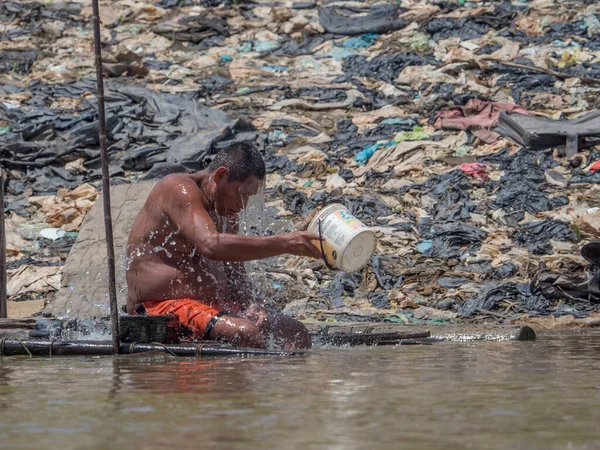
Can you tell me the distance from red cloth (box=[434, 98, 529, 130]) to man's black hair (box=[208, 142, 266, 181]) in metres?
6.42

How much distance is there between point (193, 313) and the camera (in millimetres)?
4918

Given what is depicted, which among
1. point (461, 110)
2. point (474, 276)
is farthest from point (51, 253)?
point (461, 110)

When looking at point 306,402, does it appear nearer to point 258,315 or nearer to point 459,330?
point 258,315

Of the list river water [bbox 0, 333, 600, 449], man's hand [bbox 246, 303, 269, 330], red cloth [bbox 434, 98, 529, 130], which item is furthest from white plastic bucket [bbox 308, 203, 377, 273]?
red cloth [bbox 434, 98, 529, 130]

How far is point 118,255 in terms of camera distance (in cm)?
794

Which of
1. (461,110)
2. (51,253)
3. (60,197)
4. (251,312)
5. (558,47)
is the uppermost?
(558,47)

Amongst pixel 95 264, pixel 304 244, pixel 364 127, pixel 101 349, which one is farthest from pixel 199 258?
pixel 364 127

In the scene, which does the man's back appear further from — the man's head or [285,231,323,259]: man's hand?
[285,231,323,259]: man's hand

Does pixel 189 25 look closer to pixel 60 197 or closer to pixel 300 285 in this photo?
pixel 60 197

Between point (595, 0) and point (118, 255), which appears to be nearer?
point (118, 255)

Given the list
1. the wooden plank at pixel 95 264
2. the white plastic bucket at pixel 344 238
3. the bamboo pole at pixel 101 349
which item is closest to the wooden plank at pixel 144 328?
the bamboo pole at pixel 101 349

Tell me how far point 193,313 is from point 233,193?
0.63 meters

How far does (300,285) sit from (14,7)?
1012 cm

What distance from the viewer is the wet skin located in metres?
4.86
